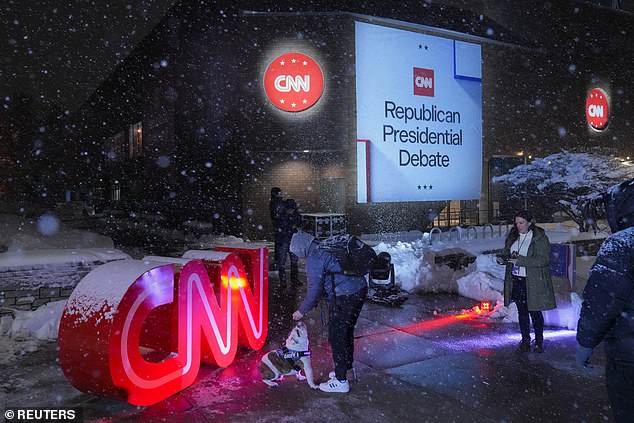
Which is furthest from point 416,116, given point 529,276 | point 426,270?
point 529,276

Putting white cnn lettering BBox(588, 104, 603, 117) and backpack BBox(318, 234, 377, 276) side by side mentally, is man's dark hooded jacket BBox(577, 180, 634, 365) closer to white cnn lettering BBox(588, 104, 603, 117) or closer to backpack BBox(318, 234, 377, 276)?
backpack BBox(318, 234, 377, 276)

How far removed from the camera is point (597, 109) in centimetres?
2531

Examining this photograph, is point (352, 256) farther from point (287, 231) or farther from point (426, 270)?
point (287, 231)

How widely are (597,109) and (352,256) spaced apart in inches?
1022

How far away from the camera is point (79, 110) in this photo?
55.6 metres

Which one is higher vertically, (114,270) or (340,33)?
(340,33)

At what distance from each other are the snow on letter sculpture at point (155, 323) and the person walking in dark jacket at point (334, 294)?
1.14 meters

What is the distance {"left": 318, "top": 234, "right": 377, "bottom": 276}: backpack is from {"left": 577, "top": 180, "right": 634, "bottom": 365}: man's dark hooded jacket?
82.3 inches

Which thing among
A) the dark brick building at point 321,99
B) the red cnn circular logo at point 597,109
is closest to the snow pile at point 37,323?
the dark brick building at point 321,99

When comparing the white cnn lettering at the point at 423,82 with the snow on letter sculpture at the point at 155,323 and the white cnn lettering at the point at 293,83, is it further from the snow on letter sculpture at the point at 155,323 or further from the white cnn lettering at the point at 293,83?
the snow on letter sculpture at the point at 155,323

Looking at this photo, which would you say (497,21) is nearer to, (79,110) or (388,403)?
(388,403)

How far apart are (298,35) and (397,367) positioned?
1479cm

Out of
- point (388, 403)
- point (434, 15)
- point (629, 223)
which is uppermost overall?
point (434, 15)

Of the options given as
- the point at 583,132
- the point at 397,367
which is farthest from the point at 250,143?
the point at 583,132
